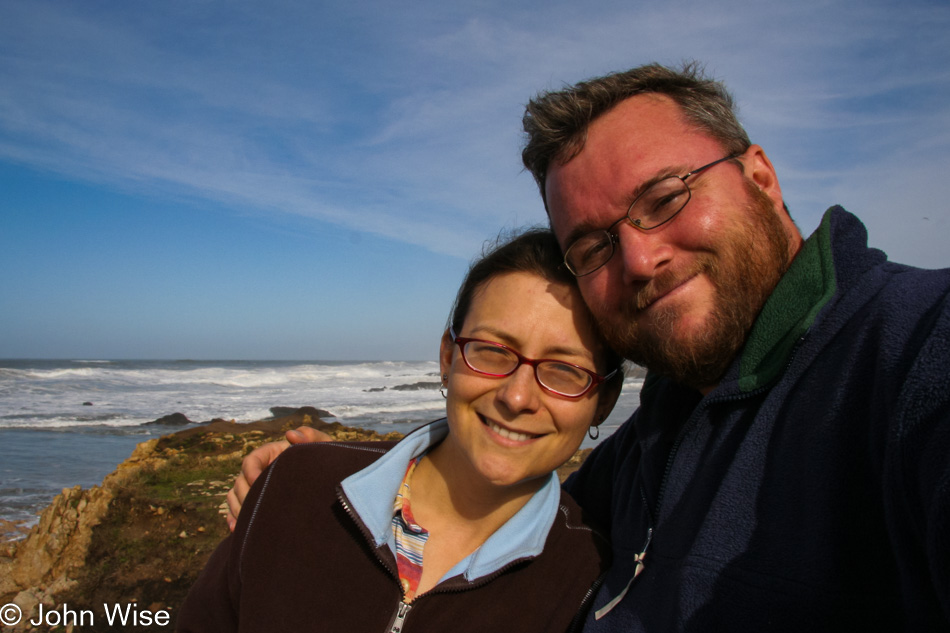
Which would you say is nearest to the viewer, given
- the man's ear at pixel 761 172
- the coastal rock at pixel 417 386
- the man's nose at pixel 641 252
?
the man's nose at pixel 641 252

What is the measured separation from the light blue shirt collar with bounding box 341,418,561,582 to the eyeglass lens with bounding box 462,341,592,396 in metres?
0.49

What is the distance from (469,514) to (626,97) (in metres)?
1.69

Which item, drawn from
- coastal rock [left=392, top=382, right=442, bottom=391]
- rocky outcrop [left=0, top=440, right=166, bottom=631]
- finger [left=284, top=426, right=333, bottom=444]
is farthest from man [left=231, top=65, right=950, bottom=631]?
coastal rock [left=392, top=382, right=442, bottom=391]

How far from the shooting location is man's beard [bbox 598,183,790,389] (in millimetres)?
1699

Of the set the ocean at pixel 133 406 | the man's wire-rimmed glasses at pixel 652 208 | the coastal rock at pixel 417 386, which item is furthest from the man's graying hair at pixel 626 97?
the coastal rock at pixel 417 386

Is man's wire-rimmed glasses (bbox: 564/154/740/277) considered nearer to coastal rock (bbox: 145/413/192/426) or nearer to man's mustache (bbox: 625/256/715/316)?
man's mustache (bbox: 625/256/715/316)

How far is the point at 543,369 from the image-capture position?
6.91ft

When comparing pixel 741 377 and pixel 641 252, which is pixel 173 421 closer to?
pixel 641 252

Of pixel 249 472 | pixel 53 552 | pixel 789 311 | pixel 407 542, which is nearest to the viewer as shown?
pixel 789 311

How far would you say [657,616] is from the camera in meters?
1.62

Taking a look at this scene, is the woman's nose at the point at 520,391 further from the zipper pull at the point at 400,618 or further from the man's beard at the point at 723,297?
the zipper pull at the point at 400,618

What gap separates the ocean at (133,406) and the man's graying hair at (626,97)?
7.90 meters

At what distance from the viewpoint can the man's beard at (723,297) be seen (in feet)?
5.57

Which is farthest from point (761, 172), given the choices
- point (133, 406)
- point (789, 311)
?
point (133, 406)
